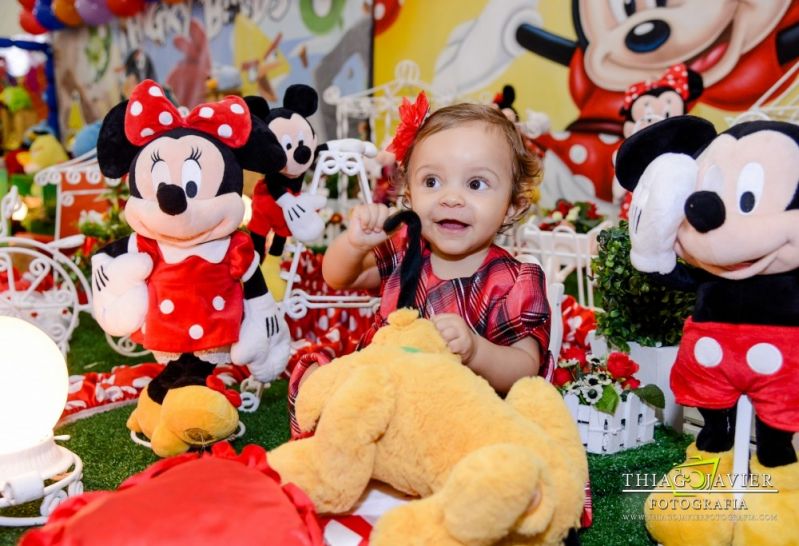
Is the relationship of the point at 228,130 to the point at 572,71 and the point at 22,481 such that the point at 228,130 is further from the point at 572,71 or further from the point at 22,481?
the point at 572,71

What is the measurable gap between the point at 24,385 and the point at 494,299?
3.02 feet

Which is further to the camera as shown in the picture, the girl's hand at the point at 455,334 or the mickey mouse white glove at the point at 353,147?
the mickey mouse white glove at the point at 353,147

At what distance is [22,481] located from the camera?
1286 millimetres

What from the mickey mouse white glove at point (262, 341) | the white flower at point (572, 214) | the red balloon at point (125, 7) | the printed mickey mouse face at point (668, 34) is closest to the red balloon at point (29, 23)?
the red balloon at point (125, 7)

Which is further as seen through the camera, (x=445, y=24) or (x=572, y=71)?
(x=445, y=24)

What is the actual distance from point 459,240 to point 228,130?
70 cm

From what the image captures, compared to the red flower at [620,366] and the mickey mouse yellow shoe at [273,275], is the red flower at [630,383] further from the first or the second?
the mickey mouse yellow shoe at [273,275]

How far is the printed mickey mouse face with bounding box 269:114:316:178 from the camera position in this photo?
2.16 meters

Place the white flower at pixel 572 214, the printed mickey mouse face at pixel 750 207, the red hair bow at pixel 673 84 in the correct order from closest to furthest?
the printed mickey mouse face at pixel 750 207
the red hair bow at pixel 673 84
the white flower at pixel 572 214

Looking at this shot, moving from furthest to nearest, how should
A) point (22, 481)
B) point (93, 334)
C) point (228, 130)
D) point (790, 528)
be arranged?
point (93, 334)
point (228, 130)
point (22, 481)
point (790, 528)

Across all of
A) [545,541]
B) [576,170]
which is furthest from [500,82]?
[545,541]

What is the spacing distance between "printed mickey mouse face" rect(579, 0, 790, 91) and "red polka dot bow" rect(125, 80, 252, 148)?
3.12 metres

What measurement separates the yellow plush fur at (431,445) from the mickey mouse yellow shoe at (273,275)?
56.8 inches

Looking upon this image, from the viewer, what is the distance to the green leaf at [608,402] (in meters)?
1.74
